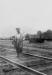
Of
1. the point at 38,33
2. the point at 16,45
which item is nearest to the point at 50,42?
the point at 38,33

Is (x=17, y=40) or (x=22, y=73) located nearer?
(x=22, y=73)

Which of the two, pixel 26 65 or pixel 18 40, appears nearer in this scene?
pixel 26 65

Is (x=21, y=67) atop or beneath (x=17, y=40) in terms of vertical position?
beneath

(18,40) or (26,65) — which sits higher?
(18,40)

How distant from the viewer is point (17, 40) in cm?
1227

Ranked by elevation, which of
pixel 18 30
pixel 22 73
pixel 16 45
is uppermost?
pixel 18 30

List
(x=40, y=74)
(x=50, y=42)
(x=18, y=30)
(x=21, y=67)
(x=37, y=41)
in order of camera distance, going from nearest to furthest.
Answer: (x=40, y=74)
(x=21, y=67)
(x=18, y=30)
(x=50, y=42)
(x=37, y=41)

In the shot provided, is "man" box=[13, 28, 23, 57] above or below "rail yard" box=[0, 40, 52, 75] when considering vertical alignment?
above

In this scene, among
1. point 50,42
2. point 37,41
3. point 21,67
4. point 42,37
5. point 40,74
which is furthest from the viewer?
point 37,41

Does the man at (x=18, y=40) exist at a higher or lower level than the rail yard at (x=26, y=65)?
higher

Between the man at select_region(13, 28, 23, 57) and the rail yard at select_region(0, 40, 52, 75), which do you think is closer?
the rail yard at select_region(0, 40, 52, 75)

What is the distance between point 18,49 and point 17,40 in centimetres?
84

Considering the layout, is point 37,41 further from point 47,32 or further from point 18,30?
point 18,30

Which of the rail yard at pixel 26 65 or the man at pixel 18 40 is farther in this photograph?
the man at pixel 18 40
